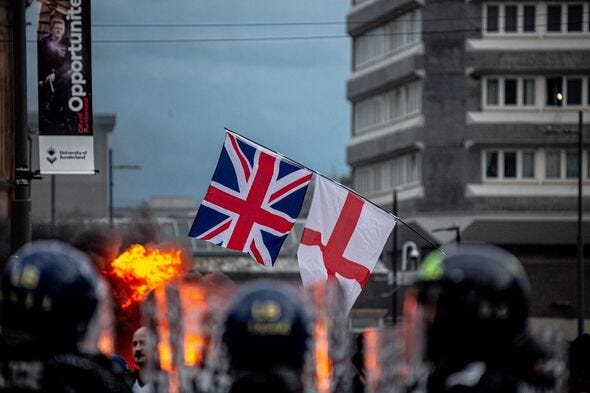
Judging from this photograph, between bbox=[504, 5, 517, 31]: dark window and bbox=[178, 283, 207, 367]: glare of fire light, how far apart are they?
59.5 metres

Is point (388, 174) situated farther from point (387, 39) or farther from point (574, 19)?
point (574, 19)

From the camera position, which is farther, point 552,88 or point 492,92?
point 492,92

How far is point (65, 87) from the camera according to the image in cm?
2161

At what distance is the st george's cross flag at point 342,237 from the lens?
16.0 m

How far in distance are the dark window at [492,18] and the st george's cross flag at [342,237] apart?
51927 mm

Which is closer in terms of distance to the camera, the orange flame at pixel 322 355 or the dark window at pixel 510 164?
the orange flame at pixel 322 355

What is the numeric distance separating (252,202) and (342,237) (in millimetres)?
1189

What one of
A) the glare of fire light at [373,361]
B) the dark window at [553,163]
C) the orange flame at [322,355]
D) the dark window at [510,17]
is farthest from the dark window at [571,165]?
the orange flame at [322,355]

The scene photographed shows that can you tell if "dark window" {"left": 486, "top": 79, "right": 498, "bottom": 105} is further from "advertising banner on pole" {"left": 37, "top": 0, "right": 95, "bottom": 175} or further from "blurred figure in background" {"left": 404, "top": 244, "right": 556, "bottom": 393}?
"blurred figure in background" {"left": 404, "top": 244, "right": 556, "bottom": 393}

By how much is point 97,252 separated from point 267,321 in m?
13.9

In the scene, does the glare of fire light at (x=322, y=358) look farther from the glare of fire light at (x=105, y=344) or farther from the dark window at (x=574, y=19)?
the dark window at (x=574, y=19)

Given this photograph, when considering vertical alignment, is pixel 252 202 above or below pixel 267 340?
above

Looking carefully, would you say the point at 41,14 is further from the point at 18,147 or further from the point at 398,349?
the point at 398,349

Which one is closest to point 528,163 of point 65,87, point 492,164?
point 492,164
